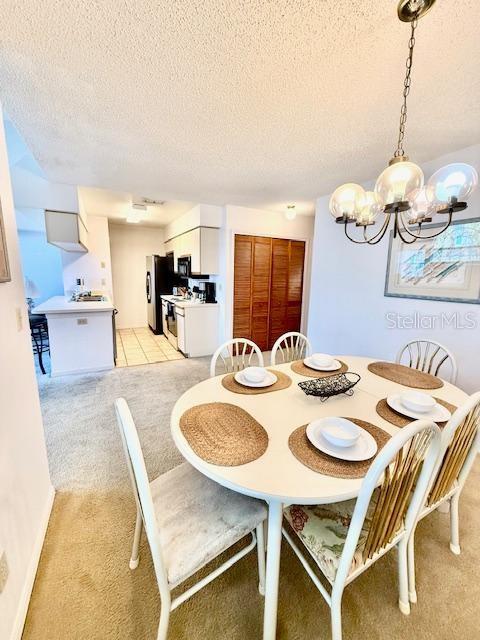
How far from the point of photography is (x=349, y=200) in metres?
1.45

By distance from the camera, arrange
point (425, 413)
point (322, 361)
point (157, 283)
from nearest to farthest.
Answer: point (425, 413)
point (322, 361)
point (157, 283)

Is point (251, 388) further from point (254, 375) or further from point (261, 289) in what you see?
point (261, 289)

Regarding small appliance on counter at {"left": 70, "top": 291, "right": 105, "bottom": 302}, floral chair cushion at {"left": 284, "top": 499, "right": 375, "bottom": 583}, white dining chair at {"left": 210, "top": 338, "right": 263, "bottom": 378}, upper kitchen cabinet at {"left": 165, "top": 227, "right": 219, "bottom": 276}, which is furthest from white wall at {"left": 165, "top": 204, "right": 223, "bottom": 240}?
floral chair cushion at {"left": 284, "top": 499, "right": 375, "bottom": 583}

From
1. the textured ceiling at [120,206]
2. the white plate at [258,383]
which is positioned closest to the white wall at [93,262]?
the textured ceiling at [120,206]

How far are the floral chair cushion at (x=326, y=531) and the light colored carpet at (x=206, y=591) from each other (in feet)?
1.24

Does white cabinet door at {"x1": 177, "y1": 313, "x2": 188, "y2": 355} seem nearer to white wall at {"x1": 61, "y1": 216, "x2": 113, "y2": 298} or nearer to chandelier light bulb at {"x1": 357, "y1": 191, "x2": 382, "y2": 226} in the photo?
white wall at {"x1": 61, "y1": 216, "x2": 113, "y2": 298}

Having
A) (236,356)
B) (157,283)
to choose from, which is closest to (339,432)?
(236,356)

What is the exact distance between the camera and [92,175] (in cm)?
270

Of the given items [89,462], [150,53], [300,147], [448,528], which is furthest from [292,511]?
[300,147]

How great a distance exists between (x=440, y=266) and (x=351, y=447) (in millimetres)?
1964

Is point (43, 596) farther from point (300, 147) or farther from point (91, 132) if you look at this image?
point (300, 147)

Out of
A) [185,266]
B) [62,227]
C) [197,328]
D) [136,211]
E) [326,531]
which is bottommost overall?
[326,531]

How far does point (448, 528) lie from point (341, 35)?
8.23 feet

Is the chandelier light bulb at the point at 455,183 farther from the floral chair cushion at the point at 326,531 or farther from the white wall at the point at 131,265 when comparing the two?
the white wall at the point at 131,265
